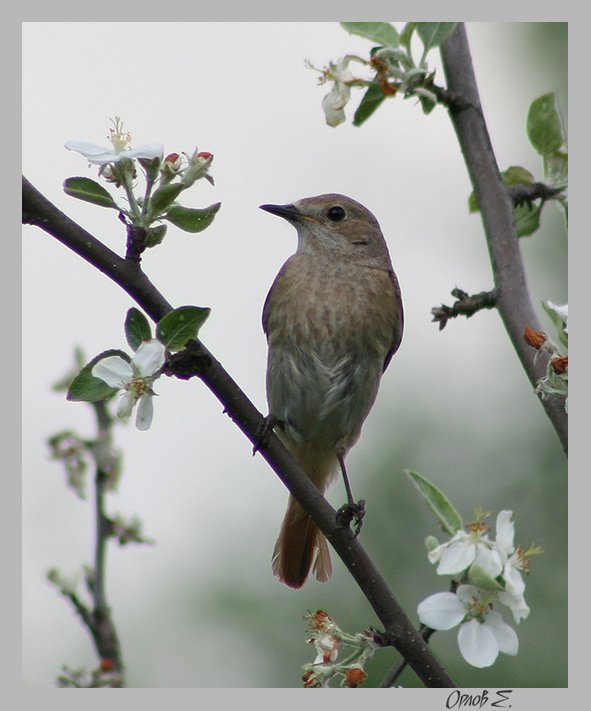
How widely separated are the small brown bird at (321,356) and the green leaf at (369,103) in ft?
4.79

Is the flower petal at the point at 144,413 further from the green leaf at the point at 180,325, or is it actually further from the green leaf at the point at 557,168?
the green leaf at the point at 557,168

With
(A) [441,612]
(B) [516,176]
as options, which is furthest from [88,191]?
(B) [516,176]

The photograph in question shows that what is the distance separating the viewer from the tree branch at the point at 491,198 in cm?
284

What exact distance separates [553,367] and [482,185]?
2.38 ft

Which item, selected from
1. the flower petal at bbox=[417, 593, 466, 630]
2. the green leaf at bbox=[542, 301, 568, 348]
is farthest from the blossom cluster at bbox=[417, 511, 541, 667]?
the green leaf at bbox=[542, 301, 568, 348]

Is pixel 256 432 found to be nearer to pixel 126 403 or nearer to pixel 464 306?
pixel 126 403

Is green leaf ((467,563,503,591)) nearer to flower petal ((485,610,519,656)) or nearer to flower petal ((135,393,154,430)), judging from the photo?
flower petal ((485,610,519,656))

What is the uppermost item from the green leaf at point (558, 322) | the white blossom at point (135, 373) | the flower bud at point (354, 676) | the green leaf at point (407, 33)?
the green leaf at point (407, 33)

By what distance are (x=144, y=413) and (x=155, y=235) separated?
1.40ft

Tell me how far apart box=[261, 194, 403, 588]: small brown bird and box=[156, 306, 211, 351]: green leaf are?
2.16 m

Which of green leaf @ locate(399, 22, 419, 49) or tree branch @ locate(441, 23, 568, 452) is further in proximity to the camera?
green leaf @ locate(399, 22, 419, 49)

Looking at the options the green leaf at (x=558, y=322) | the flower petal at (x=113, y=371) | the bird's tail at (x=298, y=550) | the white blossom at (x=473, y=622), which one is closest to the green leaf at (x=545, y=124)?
the green leaf at (x=558, y=322)

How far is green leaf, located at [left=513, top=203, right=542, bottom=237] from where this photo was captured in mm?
3273

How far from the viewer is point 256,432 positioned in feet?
8.13
